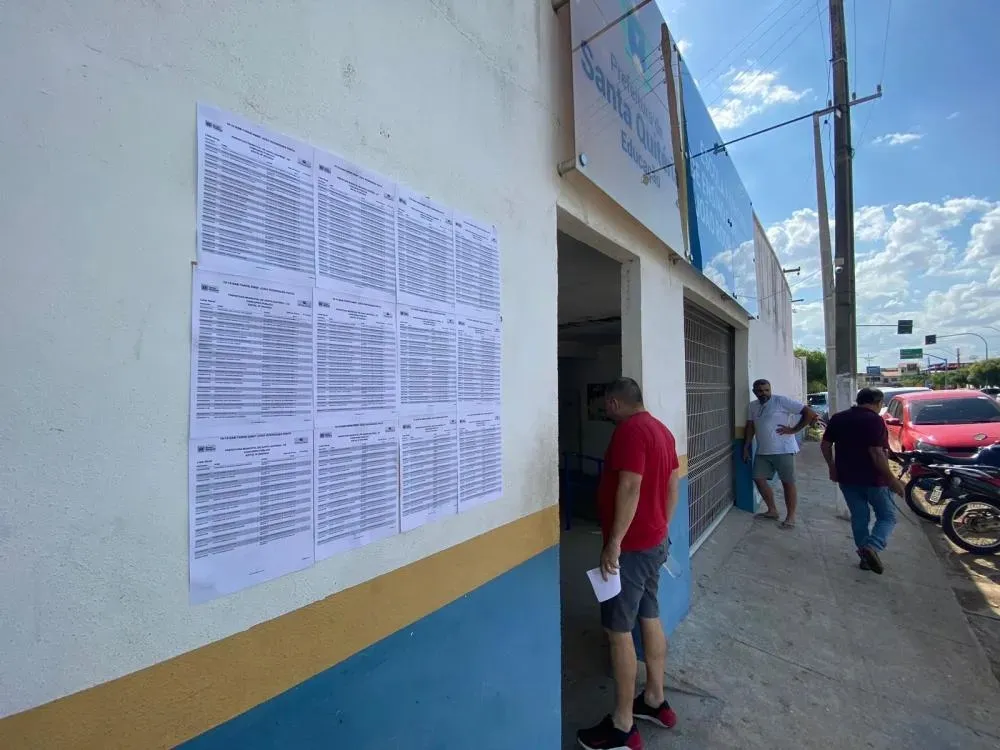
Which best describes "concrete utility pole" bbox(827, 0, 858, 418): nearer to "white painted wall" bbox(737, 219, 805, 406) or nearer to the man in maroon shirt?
"white painted wall" bbox(737, 219, 805, 406)

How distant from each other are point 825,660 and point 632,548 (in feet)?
6.71

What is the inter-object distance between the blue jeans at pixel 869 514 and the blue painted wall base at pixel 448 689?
430 centimetres

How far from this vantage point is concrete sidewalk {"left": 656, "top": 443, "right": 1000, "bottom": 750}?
2779 millimetres

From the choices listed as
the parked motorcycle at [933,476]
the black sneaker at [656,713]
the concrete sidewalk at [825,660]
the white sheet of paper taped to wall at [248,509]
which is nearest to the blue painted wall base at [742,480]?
the concrete sidewalk at [825,660]

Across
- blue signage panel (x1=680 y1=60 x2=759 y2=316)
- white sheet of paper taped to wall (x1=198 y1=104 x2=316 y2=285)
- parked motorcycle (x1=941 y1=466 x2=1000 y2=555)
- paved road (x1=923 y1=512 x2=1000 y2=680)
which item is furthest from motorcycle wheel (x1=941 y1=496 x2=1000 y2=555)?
white sheet of paper taped to wall (x1=198 y1=104 x2=316 y2=285)

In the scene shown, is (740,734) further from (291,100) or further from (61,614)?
(291,100)

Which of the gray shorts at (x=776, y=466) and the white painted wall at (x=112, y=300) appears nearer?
the white painted wall at (x=112, y=300)

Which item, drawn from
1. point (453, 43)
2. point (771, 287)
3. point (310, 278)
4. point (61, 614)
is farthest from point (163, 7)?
point (771, 287)

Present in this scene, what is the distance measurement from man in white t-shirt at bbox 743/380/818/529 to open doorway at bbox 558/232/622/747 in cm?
211

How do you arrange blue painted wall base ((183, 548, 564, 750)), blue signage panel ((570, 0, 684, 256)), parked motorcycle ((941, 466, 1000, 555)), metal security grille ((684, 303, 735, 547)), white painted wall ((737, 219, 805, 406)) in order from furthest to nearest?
white painted wall ((737, 219, 805, 406)) < parked motorcycle ((941, 466, 1000, 555)) < metal security grille ((684, 303, 735, 547)) < blue signage panel ((570, 0, 684, 256)) < blue painted wall base ((183, 548, 564, 750))

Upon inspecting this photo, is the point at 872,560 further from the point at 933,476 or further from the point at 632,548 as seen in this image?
the point at 632,548

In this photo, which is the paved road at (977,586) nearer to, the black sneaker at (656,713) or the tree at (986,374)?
the black sneaker at (656,713)

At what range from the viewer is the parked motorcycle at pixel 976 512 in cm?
544

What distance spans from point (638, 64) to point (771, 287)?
7394 millimetres
